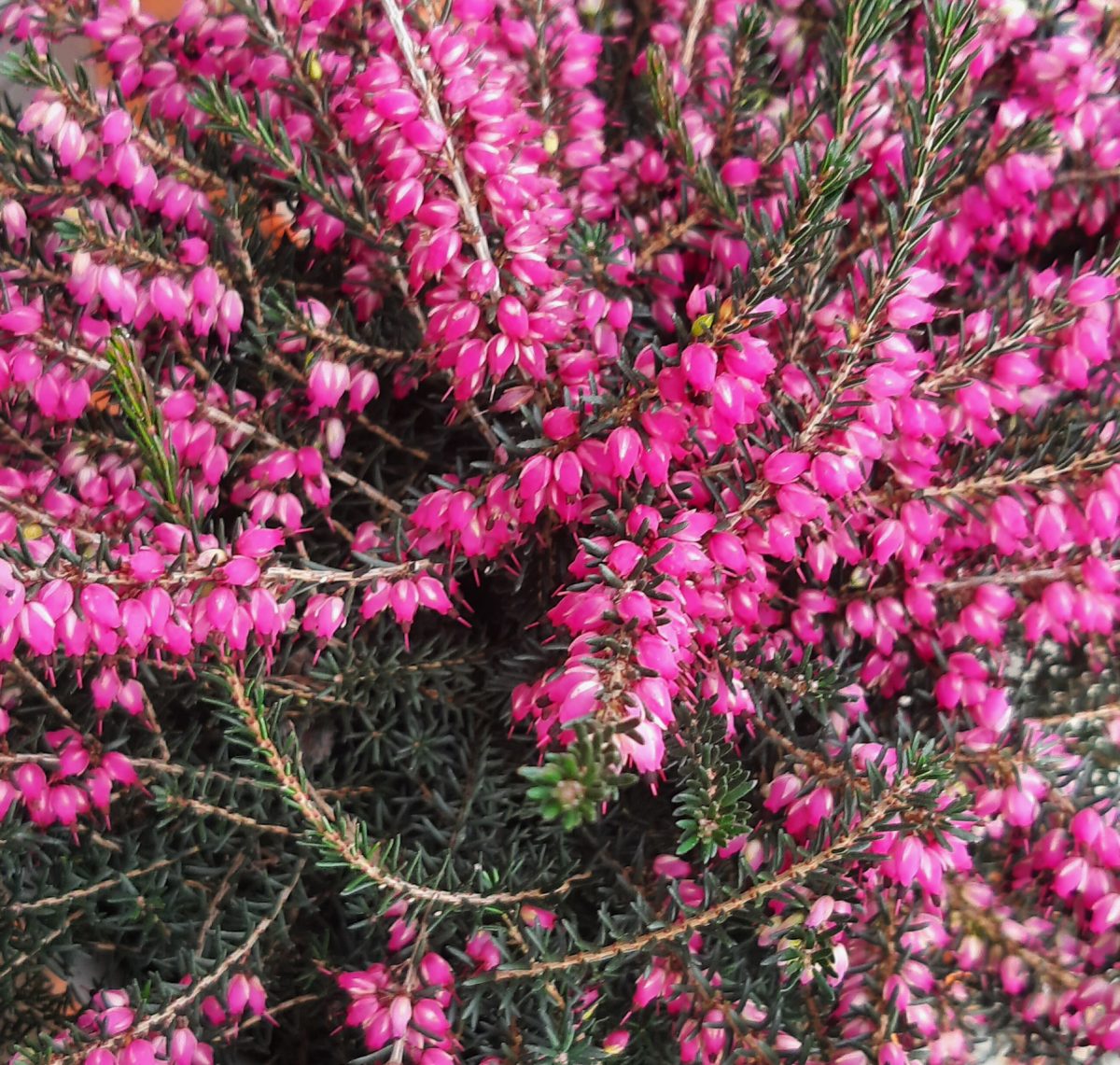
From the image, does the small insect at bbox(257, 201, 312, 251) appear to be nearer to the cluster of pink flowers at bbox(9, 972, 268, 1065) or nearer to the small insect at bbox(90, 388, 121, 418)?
the small insect at bbox(90, 388, 121, 418)

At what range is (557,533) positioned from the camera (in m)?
0.62

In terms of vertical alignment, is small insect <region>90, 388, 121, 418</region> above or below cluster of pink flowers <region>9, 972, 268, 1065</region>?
above

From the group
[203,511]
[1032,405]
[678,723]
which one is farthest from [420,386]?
[1032,405]

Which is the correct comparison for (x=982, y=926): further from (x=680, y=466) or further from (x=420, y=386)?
(x=420, y=386)

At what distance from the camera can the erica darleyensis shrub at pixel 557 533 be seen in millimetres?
475

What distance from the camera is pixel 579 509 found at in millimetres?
507

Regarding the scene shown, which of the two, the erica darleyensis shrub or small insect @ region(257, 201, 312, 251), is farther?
small insect @ region(257, 201, 312, 251)

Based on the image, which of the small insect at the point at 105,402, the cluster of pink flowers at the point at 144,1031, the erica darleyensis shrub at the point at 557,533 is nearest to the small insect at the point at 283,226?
the erica darleyensis shrub at the point at 557,533

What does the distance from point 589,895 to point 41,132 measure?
1.91 ft

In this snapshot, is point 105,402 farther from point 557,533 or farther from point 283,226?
point 557,533

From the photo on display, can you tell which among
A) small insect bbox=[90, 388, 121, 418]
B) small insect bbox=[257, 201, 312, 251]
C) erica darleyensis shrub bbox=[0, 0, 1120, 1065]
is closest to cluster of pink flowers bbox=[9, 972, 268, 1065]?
erica darleyensis shrub bbox=[0, 0, 1120, 1065]

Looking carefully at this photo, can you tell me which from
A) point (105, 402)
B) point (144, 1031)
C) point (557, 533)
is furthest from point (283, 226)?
point (144, 1031)

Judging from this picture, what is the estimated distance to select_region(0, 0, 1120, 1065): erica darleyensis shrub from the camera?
0.48 metres

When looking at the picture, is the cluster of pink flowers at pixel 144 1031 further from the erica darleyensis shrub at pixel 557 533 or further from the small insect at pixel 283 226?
the small insect at pixel 283 226
